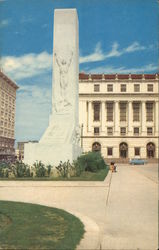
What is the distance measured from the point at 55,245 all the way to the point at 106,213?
11.4 ft

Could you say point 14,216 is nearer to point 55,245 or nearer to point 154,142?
point 55,245

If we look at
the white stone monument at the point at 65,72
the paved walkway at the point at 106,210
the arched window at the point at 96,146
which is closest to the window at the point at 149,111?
the arched window at the point at 96,146

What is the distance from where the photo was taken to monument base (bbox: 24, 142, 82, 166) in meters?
23.2

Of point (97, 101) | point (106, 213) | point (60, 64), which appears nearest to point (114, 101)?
point (97, 101)

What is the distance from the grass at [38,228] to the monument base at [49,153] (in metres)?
14.1

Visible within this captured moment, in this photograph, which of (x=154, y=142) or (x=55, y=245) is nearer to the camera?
(x=55, y=245)

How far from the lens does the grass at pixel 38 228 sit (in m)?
5.30

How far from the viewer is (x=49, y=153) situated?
23484mm

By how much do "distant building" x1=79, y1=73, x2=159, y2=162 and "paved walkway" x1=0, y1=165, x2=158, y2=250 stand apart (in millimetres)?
56038

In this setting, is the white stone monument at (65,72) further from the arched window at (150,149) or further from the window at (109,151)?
the arched window at (150,149)

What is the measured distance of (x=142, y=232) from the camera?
624 centimetres

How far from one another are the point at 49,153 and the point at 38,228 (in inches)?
674

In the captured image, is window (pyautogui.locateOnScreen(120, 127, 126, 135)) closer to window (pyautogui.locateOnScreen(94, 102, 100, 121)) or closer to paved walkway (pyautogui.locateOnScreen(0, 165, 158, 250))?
window (pyautogui.locateOnScreen(94, 102, 100, 121))

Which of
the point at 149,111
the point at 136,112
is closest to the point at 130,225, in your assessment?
the point at 136,112
